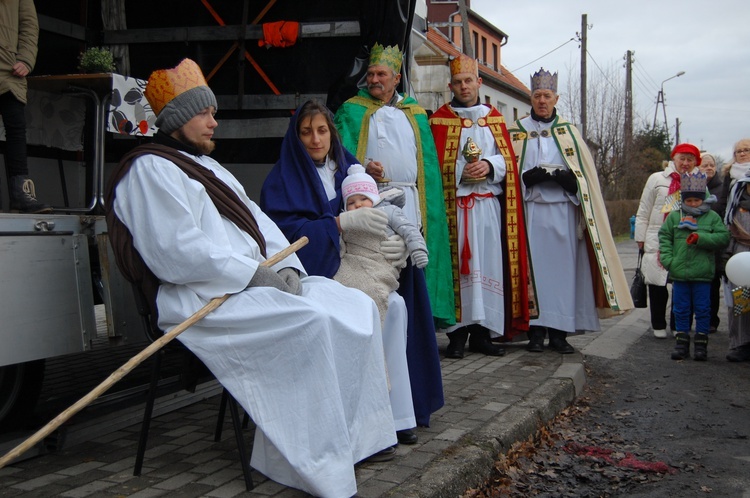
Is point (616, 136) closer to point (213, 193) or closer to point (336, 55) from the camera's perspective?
point (336, 55)

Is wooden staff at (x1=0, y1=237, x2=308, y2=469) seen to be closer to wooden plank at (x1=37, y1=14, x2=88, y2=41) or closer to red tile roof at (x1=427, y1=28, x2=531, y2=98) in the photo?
A: wooden plank at (x1=37, y1=14, x2=88, y2=41)

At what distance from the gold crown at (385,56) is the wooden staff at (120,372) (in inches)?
96.0

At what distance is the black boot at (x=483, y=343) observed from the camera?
6.84m

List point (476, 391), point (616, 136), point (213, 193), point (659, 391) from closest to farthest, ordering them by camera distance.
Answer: point (213, 193)
point (476, 391)
point (659, 391)
point (616, 136)

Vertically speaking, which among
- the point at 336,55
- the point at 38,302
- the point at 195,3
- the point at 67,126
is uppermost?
the point at 195,3

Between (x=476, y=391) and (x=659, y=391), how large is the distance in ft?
5.22

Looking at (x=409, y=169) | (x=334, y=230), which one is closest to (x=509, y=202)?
(x=409, y=169)

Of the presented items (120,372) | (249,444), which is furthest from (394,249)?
(120,372)

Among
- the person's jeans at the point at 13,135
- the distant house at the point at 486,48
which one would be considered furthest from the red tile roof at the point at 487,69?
the person's jeans at the point at 13,135

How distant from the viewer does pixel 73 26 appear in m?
6.67

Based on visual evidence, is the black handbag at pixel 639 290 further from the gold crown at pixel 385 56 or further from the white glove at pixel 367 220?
the white glove at pixel 367 220

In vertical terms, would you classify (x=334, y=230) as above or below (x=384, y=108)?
below

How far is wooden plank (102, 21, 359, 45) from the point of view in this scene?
22.1 ft

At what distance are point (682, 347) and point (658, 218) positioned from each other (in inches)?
70.2
